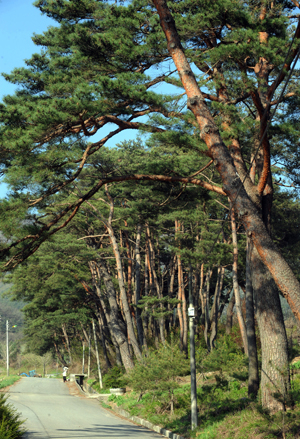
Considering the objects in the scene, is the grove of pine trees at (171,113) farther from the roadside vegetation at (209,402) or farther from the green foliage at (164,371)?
the green foliage at (164,371)

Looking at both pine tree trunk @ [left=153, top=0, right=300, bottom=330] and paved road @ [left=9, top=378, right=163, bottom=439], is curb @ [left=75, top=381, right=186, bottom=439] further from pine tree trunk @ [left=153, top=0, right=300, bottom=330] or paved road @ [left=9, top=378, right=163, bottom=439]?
pine tree trunk @ [left=153, top=0, right=300, bottom=330]

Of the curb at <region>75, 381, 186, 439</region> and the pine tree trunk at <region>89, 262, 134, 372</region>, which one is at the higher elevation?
the pine tree trunk at <region>89, 262, 134, 372</region>

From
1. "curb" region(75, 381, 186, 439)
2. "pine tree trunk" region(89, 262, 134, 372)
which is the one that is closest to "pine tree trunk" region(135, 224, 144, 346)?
"pine tree trunk" region(89, 262, 134, 372)

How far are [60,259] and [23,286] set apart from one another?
34.3 feet

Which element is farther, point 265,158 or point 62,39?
point 62,39

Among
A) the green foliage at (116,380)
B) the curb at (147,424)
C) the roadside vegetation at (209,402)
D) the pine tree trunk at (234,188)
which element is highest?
the pine tree trunk at (234,188)

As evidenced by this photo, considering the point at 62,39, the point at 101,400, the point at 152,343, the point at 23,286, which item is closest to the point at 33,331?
the point at 23,286

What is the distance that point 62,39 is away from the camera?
11.6 meters

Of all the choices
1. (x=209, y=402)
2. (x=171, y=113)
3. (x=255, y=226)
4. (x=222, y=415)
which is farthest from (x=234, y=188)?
(x=209, y=402)

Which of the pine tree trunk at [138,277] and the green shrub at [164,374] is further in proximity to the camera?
the pine tree trunk at [138,277]

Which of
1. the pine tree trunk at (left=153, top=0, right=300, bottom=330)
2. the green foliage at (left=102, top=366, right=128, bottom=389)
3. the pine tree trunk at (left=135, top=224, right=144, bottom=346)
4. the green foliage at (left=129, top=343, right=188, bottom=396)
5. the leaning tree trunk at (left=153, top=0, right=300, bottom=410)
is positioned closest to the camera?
the pine tree trunk at (left=153, top=0, right=300, bottom=330)

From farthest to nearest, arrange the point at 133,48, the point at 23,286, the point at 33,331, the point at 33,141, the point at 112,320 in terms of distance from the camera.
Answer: the point at 33,331 → the point at 23,286 → the point at 112,320 → the point at 133,48 → the point at 33,141

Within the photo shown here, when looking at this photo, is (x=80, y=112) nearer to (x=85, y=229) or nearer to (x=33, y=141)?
(x=33, y=141)

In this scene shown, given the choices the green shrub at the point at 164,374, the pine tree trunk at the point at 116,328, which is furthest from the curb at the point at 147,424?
the pine tree trunk at the point at 116,328
